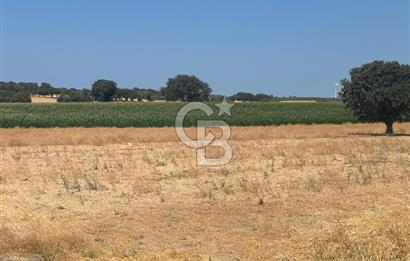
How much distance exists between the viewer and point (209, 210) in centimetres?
1000

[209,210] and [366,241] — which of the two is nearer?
[366,241]

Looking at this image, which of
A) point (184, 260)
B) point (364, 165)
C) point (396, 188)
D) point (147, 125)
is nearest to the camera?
point (184, 260)

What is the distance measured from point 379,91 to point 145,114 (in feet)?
115

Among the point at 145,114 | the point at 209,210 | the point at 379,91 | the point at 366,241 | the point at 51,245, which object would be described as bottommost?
the point at 209,210

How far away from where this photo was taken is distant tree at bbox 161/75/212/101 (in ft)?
370

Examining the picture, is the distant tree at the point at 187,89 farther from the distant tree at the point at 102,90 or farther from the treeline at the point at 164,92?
the distant tree at the point at 102,90

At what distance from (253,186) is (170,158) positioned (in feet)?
28.2

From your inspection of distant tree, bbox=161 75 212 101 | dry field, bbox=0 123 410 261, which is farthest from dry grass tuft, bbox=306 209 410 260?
distant tree, bbox=161 75 212 101

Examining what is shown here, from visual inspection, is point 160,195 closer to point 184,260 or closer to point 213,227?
point 213,227

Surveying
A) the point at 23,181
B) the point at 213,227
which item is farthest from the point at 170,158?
the point at 213,227

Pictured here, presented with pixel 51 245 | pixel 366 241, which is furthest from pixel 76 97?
pixel 366 241

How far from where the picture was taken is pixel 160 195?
39.1 feet

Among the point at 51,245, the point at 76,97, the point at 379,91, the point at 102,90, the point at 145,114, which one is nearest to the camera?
the point at 51,245

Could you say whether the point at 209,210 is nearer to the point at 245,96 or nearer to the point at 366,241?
the point at 366,241
